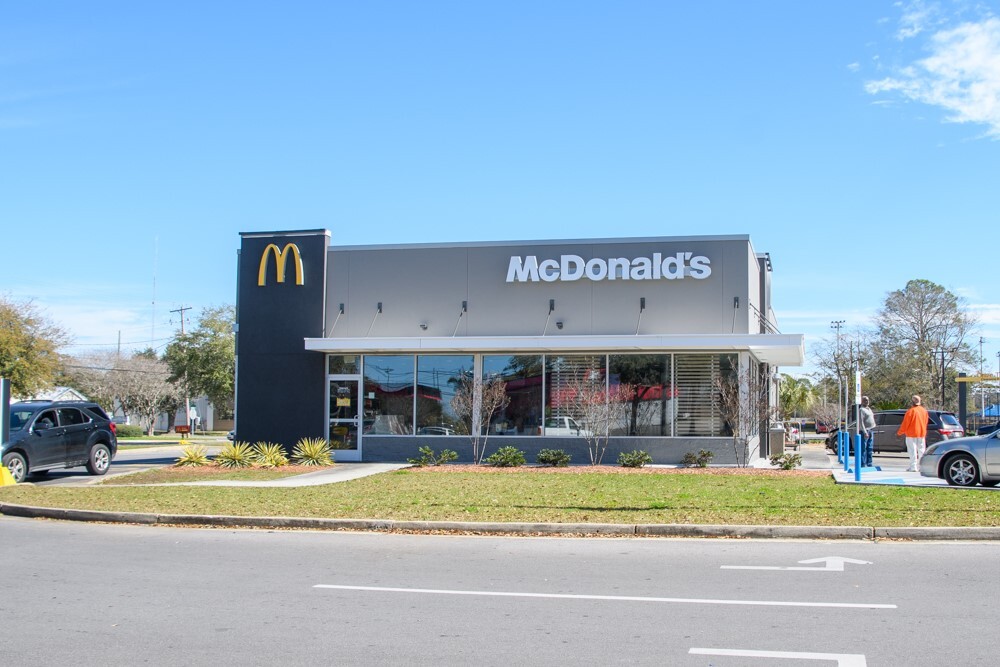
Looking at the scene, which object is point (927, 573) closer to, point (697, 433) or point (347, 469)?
point (697, 433)

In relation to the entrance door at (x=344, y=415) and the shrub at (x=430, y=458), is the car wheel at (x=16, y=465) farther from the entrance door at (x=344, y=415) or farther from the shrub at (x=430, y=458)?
the shrub at (x=430, y=458)

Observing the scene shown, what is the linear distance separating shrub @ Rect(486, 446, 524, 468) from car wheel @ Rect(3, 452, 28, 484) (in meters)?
10.3

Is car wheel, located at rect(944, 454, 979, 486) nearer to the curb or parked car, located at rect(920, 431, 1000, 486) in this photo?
parked car, located at rect(920, 431, 1000, 486)

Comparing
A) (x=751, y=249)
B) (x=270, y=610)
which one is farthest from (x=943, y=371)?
(x=270, y=610)

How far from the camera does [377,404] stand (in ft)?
83.8

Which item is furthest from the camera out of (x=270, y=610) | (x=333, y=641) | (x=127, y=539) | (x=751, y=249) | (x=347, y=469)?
(x=751, y=249)

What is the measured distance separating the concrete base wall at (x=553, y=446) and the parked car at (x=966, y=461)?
241 inches

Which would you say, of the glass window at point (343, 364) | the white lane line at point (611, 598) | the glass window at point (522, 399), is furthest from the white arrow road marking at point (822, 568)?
the glass window at point (343, 364)

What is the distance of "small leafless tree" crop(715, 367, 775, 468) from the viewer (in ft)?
73.7

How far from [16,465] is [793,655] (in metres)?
18.3

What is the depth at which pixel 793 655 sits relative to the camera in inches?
261

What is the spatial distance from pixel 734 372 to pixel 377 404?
9.38 m

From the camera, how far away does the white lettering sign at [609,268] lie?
23.9 metres

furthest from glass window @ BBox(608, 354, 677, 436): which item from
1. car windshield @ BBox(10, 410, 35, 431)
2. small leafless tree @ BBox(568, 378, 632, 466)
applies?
car windshield @ BBox(10, 410, 35, 431)
